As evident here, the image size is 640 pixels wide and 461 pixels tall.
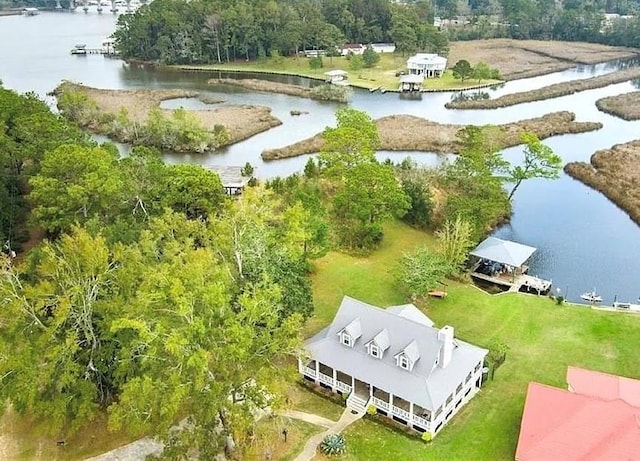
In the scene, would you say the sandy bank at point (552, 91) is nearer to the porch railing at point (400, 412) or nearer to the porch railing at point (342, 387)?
the porch railing at point (342, 387)

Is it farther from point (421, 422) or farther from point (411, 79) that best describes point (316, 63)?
point (421, 422)

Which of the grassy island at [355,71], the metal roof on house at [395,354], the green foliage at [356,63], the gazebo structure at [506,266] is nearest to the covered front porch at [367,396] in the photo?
the metal roof on house at [395,354]

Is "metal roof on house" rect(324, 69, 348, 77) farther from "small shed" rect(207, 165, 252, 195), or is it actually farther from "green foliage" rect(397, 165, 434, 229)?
"green foliage" rect(397, 165, 434, 229)

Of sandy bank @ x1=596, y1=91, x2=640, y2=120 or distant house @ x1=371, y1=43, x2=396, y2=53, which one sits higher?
distant house @ x1=371, y1=43, x2=396, y2=53

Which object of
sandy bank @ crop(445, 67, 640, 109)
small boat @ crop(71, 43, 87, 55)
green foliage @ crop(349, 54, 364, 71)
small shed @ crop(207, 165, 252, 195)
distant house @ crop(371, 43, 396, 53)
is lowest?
small shed @ crop(207, 165, 252, 195)

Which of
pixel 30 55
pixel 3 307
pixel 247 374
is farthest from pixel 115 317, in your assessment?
pixel 30 55

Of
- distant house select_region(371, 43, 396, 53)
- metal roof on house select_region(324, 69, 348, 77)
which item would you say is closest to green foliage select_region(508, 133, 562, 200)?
metal roof on house select_region(324, 69, 348, 77)

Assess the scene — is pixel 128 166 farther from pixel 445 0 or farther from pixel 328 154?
pixel 445 0
